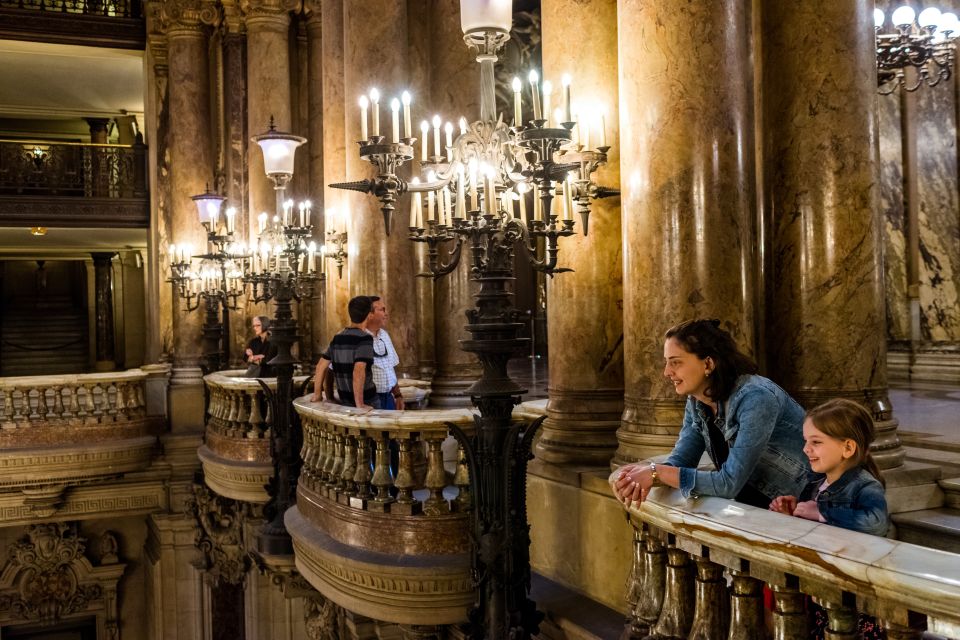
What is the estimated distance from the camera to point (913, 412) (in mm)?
6871

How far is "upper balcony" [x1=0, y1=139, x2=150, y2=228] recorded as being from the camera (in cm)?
1627

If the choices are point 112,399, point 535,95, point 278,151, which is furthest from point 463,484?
point 112,399

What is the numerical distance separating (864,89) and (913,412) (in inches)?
140

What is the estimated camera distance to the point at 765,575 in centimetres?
231

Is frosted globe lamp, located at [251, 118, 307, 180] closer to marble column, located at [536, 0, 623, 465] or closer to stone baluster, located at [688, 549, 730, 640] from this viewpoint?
marble column, located at [536, 0, 623, 465]

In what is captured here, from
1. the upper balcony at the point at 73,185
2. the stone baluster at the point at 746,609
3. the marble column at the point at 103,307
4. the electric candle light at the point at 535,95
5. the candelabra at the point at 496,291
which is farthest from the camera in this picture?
the marble column at the point at 103,307

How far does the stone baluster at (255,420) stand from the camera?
9188mm

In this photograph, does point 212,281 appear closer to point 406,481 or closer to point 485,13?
point 406,481

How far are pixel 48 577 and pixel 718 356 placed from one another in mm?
13586

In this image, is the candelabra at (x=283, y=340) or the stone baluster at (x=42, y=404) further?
the stone baluster at (x=42, y=404)

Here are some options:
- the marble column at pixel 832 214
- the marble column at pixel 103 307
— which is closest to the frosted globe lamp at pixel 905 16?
the marble column at pixel 832 214

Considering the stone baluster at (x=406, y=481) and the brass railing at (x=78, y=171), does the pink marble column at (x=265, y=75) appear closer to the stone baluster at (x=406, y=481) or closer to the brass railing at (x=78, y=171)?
the brass railing at (x=78, y=171)

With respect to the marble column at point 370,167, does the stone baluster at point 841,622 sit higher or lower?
lower

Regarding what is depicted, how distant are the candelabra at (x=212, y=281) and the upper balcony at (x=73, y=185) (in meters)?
3.71
